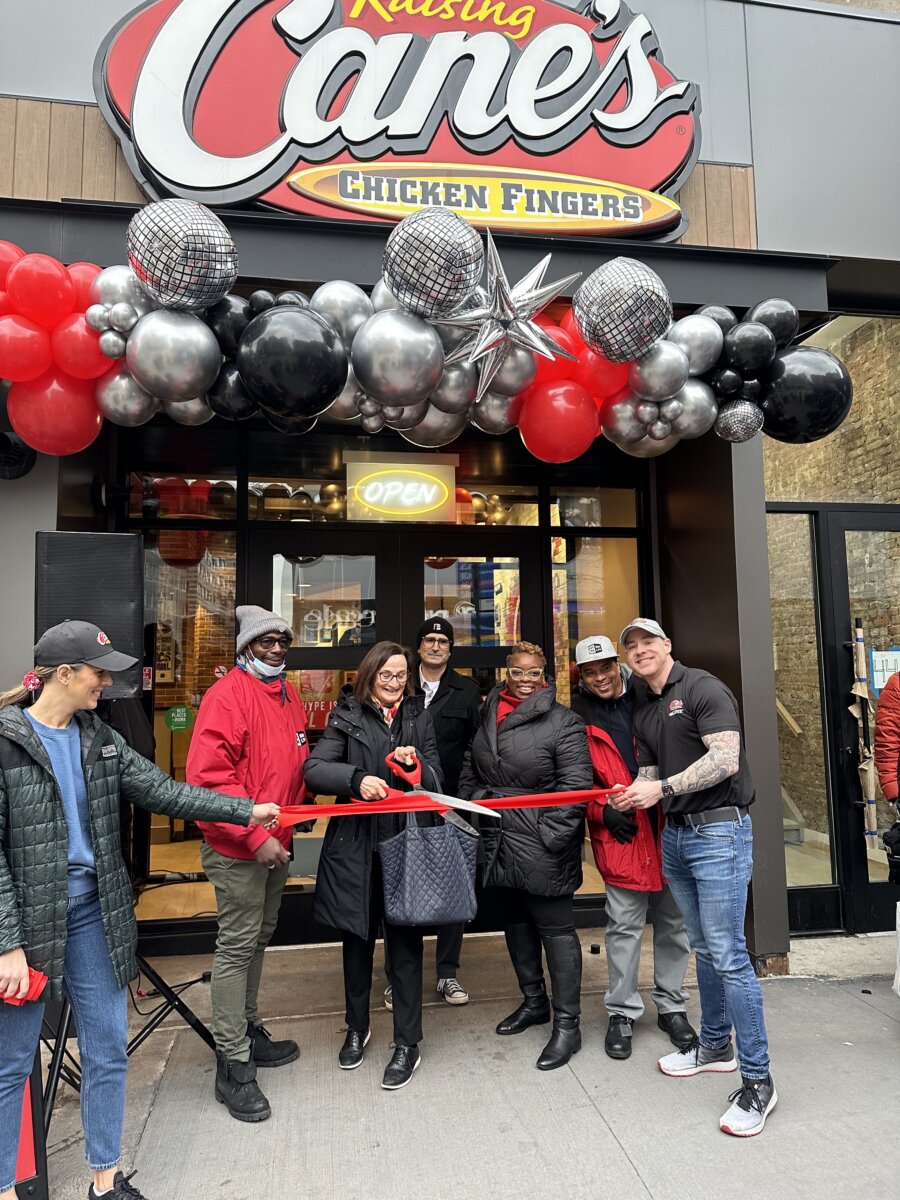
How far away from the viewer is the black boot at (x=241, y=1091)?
3.06 m

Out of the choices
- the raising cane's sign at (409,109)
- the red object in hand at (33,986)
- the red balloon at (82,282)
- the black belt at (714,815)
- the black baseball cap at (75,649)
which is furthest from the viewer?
the raising cane's sign at (409,109)

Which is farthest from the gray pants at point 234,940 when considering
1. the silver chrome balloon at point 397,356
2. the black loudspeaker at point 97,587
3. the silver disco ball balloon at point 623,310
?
the silver disco ball balloon at point 623,310

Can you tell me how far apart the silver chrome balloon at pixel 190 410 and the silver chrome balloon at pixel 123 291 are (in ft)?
1.31

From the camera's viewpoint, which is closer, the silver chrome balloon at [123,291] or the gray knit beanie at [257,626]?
the silver chrome balloon at [123,291]

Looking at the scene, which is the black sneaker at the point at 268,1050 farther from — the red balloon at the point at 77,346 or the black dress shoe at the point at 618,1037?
the red balloon at the point at 77,346

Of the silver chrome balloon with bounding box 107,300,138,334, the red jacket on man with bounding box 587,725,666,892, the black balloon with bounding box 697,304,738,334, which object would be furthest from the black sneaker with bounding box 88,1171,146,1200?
the black balloon with bounding box 697,304,738,334

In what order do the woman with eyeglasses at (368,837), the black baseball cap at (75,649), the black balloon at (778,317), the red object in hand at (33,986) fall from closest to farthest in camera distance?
the red object in hand at (33,986) → the black baseball cap at (75,649) → the woman with eyeglasses at (368,837) → the black balloon at (778,317)

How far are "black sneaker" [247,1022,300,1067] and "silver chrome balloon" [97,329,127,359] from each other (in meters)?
3.06

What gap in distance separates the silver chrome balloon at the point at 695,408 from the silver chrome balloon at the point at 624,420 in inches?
6.6

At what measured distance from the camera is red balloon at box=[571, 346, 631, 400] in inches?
140

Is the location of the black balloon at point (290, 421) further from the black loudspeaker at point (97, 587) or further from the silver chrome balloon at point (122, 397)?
the black loudspeaker at point (97, 587)

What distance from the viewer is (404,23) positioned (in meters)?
4.31

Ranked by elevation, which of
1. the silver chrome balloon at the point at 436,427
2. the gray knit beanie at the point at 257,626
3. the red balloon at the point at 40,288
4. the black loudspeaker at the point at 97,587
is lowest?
the gray knit beanie at the point at 257,626

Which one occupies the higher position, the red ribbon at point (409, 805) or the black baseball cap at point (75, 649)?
the black baseball cap at point (75, 649)
